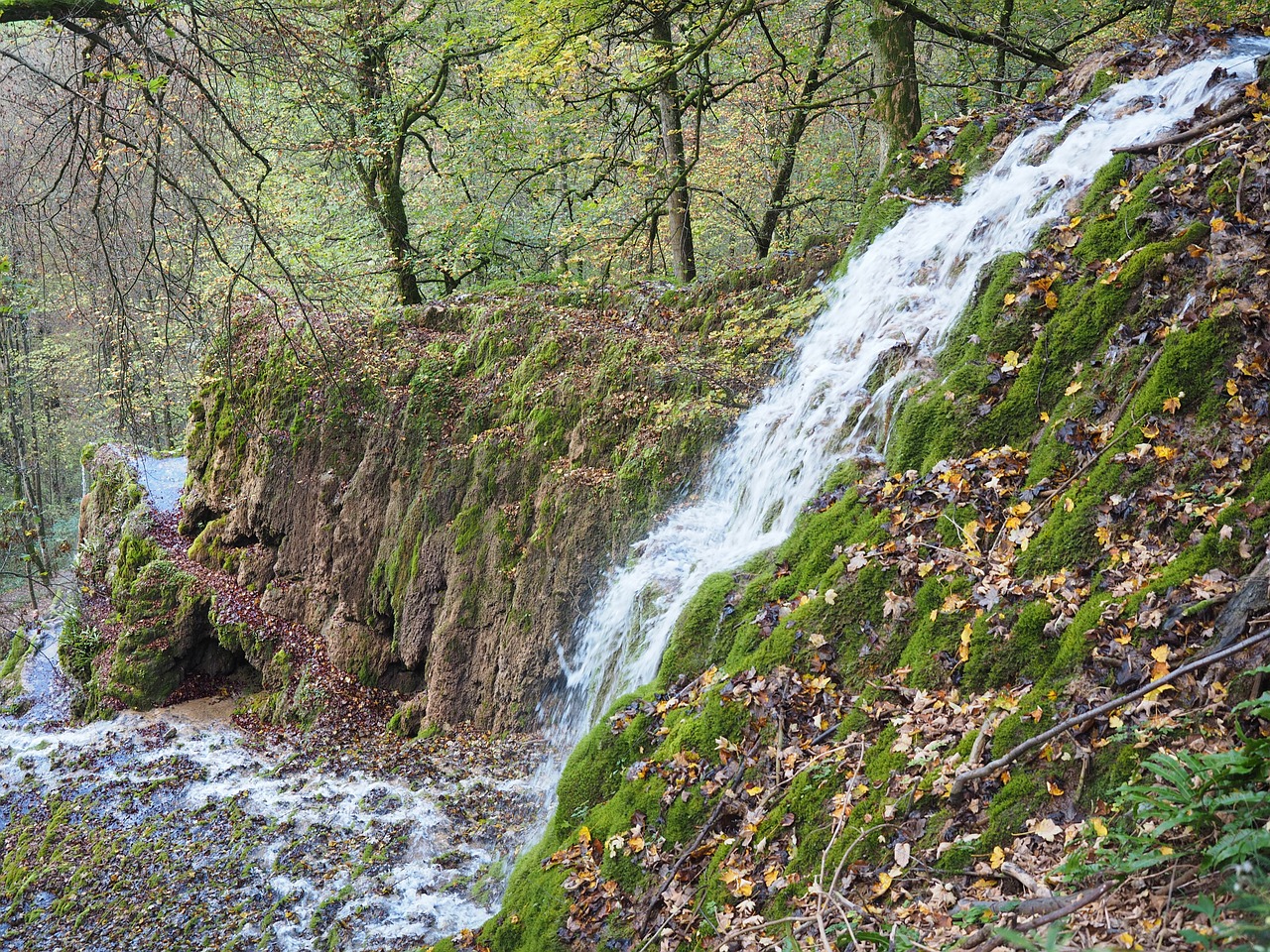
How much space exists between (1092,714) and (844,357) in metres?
4.17

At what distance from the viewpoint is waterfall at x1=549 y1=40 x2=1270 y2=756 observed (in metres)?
5.74

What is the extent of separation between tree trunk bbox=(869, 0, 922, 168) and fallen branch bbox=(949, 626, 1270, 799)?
5923 millimetres

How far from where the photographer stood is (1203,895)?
7.00 ft

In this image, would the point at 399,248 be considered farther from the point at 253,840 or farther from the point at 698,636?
the point at 698,636

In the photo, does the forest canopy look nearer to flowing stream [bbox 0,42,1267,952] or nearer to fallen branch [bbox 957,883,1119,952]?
flowing stream [bbox 0,42,1267,952]

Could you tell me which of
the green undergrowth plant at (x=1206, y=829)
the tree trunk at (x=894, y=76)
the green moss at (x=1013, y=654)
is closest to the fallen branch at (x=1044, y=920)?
the green undergrowth plant at (x=1206, y=829)

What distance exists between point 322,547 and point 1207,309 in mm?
10232

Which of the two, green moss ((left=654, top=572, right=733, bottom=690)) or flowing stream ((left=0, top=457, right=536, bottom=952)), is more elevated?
green moss ((left=654, top=572, right=733, bottom=690))

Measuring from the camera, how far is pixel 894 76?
7508mm

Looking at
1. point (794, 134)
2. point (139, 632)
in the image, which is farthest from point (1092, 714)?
point (139, 632)

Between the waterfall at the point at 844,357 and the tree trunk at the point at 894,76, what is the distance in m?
1.06

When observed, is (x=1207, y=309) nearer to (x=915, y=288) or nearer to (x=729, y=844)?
(x=915, y=288)

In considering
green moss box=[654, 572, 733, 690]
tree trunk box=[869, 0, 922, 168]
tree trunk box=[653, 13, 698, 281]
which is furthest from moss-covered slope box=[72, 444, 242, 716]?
tree trunk box=[869, 0, 922, 168]

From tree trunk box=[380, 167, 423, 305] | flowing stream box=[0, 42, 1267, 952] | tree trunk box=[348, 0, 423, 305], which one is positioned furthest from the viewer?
tree trunk box=[380, 167, 423, 305]
